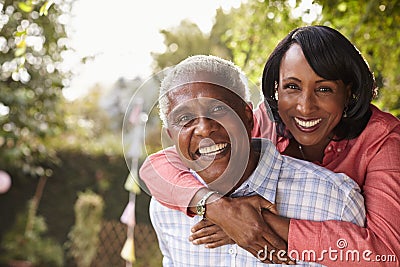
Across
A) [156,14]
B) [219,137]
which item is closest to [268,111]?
[219,137]

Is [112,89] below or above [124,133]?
above

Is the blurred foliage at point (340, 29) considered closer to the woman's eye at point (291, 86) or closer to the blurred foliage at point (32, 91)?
the woman's eye at point (291, 86)

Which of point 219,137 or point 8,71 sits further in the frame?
point 8,71

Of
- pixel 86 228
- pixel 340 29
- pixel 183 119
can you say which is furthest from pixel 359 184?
pixel 86 228

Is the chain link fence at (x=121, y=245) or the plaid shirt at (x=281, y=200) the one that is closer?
the plaid shirt at (x=281, y=200)

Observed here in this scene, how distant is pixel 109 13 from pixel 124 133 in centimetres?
622

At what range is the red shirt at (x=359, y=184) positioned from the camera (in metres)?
1.49

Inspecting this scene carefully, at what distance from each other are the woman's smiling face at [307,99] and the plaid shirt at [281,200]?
9 centimetres

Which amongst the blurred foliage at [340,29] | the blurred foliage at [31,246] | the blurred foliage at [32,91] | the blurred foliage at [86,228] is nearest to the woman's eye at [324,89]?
the blurred foliage at [340,29]

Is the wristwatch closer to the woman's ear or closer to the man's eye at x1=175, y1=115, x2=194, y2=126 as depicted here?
the man's eye at x1=175, y1=115, x2=194, y2=126

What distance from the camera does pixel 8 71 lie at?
545 centimetres

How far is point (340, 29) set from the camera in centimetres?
297

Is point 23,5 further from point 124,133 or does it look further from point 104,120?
point 104,120

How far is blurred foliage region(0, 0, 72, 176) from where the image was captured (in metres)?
5.22
